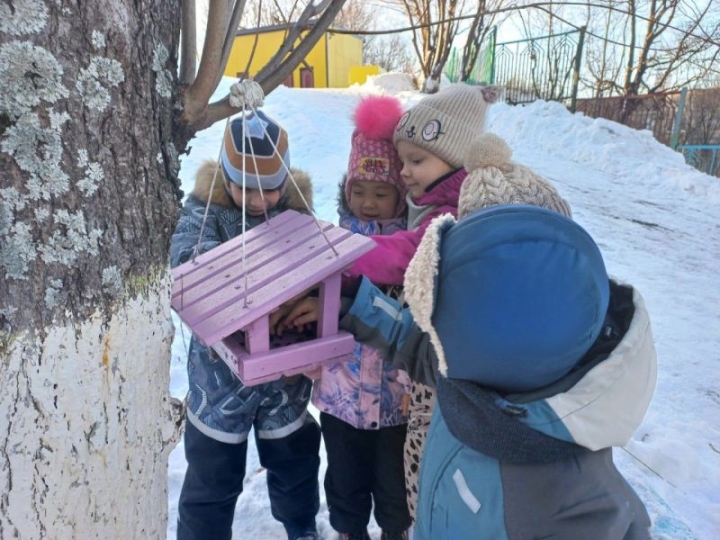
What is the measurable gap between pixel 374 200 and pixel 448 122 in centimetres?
37

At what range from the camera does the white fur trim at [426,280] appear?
102 centimetres

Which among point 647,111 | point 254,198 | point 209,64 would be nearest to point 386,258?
point 254,198

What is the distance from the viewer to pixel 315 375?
1.72m

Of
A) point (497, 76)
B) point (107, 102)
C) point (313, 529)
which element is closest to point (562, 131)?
point (497, 76)

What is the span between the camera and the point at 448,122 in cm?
184

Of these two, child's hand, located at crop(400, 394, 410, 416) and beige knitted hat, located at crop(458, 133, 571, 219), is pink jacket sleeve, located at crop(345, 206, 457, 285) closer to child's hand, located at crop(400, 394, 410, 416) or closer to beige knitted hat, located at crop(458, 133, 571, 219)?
beige knitted hat, located at crop(458, 133, 571, 219)

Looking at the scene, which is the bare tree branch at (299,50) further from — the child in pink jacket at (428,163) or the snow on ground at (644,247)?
the snow on ground at (644,247)

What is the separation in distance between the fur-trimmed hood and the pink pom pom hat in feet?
0.57

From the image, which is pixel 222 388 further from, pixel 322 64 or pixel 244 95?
pixel 322 64

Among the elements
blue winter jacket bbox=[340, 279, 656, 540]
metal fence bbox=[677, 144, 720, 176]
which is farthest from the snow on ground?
metal fence bbox=[677, 144, 720, 176]

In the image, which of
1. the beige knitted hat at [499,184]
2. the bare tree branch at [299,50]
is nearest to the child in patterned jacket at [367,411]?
the beige knitted hat at [499,184]

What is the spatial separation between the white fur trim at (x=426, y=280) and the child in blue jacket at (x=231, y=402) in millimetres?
810

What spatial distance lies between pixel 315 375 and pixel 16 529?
93cm

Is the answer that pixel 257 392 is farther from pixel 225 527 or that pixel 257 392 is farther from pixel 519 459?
pixel 519 459
